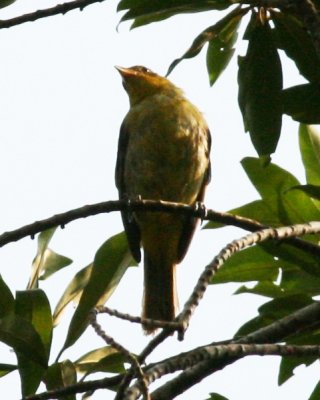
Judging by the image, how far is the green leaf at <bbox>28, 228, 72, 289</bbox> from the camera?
432 centimetres

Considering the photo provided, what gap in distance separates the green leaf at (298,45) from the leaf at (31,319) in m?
1.49

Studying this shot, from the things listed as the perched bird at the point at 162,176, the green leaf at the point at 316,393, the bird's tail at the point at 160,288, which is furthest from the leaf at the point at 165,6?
the bird's tail at the point at 160,288

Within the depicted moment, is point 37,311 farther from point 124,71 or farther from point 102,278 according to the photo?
point 124,71

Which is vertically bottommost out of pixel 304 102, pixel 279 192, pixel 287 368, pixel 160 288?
pixel 287 368

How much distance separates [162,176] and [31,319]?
2.22 meters

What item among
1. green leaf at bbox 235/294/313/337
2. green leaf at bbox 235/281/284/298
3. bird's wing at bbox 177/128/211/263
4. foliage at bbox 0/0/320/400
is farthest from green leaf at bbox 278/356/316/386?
bird's wing at bbox 177/128/211/263

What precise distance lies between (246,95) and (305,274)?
0.82 meters

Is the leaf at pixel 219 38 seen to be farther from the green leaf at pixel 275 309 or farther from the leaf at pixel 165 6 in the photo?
the green leaf at pixel 275 309

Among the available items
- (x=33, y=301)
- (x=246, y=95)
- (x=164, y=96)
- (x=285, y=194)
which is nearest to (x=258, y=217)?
(x=285, y=194)

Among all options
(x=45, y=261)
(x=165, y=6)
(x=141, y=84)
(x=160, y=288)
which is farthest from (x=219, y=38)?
(x=141, y=84)

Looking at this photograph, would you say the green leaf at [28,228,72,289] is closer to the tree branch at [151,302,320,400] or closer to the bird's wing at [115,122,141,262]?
the tree branch at [151,302,320,400]

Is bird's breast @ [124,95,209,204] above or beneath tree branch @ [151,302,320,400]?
above

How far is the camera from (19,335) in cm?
363

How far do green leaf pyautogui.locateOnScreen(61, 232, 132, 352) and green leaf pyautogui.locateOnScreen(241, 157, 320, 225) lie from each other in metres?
0.66
